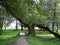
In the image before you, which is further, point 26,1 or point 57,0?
point 57,0

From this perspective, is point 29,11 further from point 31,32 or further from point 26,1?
point 31,32

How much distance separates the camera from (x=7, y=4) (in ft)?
58.6

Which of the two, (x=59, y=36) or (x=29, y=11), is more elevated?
(x=29, y=11)

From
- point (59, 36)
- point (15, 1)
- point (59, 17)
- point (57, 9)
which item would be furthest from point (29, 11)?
point (57, 9)

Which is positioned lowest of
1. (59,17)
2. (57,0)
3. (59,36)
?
(59,36)

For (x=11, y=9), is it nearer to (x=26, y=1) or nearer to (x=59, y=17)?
(x=26, y=1)

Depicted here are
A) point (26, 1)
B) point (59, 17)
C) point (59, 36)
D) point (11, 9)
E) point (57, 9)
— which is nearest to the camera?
point (26, 1)

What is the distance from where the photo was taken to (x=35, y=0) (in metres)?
18.6

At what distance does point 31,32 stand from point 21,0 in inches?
783

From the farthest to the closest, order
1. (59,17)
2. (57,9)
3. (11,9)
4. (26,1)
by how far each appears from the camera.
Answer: (57,9) < (59,17) < (11,9) < (26,1)

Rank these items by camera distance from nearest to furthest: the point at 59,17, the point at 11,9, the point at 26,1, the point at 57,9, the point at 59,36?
the point at 26,1 → the point at 11,9 → the point at 59,36 → the point at 59,17 → the point at 57,9

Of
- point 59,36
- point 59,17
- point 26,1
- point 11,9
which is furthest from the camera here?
point 59,17

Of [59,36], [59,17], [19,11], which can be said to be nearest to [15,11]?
[19,11]

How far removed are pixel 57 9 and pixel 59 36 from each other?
10730 mm
